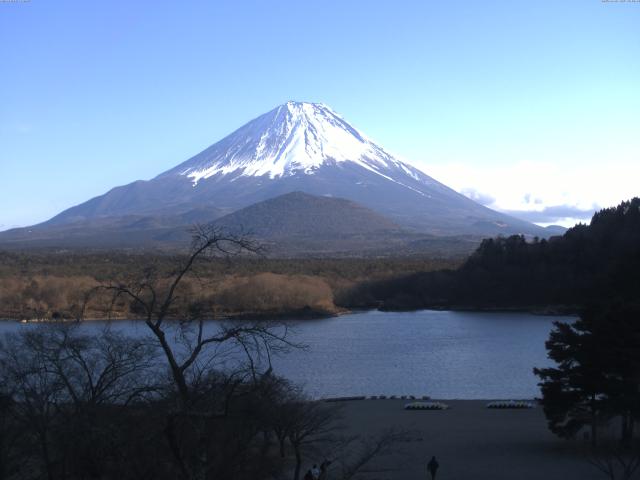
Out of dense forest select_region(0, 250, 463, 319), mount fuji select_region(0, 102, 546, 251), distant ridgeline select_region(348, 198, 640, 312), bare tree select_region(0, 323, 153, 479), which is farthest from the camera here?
mount fuji select_region(0, 102, 546, 251)

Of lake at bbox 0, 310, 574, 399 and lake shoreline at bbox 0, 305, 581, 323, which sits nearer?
lake at bbox 0, 310, 574, 399

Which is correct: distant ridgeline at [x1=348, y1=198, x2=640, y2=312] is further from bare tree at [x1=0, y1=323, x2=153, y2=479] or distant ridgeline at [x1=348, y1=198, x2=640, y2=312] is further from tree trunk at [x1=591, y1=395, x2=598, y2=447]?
bare tree at [x1=0, y1=323, x2=153, y2=479]

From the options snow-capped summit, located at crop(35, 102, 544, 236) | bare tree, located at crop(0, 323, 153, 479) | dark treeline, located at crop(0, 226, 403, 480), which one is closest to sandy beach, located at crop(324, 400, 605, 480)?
dark treeline, located at crop(0, 226, 403, 480)

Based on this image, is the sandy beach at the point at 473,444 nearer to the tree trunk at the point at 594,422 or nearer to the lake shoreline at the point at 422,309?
the tree trunk at the point at 594,422

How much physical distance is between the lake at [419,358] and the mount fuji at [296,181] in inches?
3358

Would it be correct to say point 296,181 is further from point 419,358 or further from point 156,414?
point 156,414

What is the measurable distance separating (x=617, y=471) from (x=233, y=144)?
445 feet

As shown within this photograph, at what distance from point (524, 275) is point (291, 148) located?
9323 centimetres

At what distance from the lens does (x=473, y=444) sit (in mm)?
13414

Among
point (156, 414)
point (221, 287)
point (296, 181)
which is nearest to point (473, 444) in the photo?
point (156, 414)

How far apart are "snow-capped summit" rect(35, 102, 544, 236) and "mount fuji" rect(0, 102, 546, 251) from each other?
0.14 meters

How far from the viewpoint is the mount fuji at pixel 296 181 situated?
127 meters

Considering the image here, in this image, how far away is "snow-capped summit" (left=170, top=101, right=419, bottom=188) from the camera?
140m

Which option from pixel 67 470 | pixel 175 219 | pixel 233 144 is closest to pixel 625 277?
pixel 67 470
